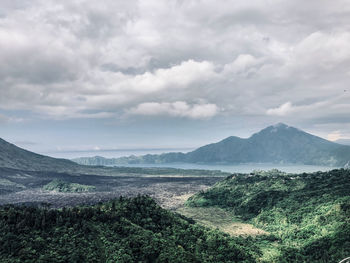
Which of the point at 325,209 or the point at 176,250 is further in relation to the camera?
the point at 325,209

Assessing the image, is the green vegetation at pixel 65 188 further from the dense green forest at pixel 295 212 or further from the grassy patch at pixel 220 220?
the grassy patch at pixel 220 220

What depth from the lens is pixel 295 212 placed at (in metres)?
83.5

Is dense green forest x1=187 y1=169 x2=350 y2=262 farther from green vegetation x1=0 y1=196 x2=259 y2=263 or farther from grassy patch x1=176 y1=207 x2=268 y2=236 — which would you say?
green vegetation x1=0 y1=196 x2=259 y2=263

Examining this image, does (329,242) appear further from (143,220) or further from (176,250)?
(143,220)

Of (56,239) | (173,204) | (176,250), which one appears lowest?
(173,204)

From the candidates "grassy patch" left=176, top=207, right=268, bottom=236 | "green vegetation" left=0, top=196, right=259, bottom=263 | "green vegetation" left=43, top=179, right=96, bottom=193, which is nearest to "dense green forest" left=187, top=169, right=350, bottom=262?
"grassy patch" left=176, top=207, right=268, bottom=236

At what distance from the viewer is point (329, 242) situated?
56625 mm

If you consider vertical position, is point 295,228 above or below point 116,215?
below

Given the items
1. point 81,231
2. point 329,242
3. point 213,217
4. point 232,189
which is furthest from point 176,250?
point 232,189

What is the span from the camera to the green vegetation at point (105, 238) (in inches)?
1571

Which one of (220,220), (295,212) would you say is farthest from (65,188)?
(295,212)

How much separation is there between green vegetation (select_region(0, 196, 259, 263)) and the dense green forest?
12917 mm

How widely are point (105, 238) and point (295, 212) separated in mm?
62157

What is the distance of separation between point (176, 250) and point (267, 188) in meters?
84.8
